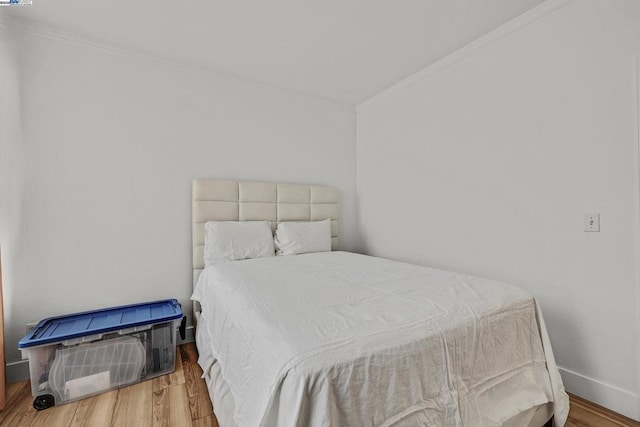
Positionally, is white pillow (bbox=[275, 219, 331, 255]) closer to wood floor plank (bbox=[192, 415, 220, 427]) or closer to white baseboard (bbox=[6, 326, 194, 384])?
wood floor plank (bbox=[192, 415, 220, 427])

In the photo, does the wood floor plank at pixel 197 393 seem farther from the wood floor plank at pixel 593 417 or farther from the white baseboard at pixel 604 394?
the white baseboard at pixel 604 394

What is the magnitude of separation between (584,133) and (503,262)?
965 mm

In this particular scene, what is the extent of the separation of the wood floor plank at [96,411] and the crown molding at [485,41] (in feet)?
11.3

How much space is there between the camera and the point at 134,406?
1639 millimetres

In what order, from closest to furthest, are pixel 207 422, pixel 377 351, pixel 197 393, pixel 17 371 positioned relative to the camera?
pixel 377 351
pixel 207 422
pixel 197 393
pixel 17 371

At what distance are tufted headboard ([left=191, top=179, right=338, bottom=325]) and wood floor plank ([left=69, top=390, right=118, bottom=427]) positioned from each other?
29.9 inches

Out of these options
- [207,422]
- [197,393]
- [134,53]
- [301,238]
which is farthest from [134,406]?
[134,53]

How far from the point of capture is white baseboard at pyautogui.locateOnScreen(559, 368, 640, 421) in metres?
1.51

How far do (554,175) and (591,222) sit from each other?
0.35 m

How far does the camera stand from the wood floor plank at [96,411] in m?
1.51

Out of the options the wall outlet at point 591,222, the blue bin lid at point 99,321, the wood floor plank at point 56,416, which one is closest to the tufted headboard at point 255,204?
the blue bin lid at point 99,321

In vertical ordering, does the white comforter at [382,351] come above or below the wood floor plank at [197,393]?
above

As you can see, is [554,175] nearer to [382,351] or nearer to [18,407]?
[382,351]

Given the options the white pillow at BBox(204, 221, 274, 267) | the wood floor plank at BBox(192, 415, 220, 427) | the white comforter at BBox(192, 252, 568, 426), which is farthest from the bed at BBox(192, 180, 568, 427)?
the white pillow at BBox(204, 221, 274, 267)
